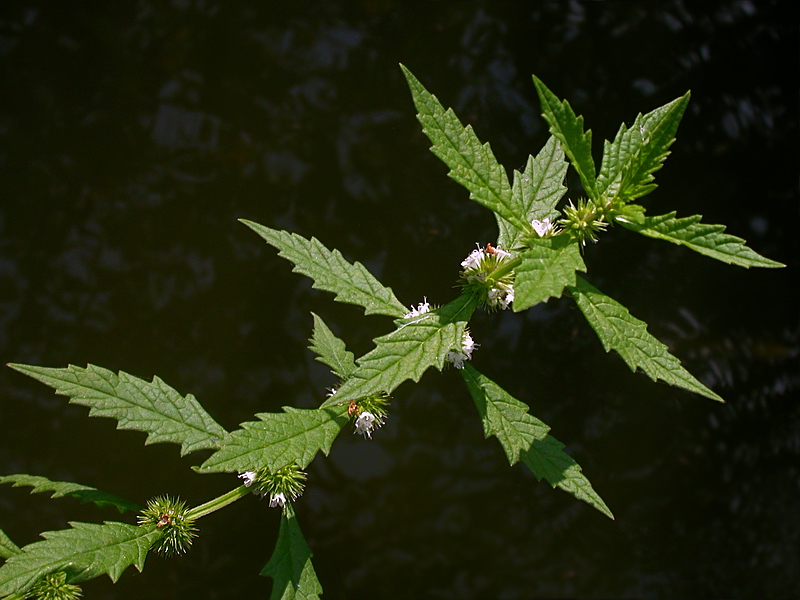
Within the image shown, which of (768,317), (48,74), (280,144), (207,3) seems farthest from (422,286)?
→ (768,317)

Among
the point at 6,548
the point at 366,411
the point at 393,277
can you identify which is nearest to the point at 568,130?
the point at 366,411

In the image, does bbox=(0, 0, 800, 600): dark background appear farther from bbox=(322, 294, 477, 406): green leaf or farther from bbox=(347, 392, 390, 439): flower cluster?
bbox=(322, 294, 477, 406): green leaf

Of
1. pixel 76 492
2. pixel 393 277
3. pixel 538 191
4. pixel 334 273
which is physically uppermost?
pixel 538 191

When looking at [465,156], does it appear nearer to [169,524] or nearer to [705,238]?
[705,238]

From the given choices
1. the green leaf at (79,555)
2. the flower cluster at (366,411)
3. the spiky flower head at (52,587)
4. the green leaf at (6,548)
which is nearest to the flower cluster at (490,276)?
the flower cluster at (366,411)

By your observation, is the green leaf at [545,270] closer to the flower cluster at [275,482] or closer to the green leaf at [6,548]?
the flower cluster at [275,482]

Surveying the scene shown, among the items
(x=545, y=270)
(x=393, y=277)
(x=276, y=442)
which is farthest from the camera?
(x=393, y=277)
